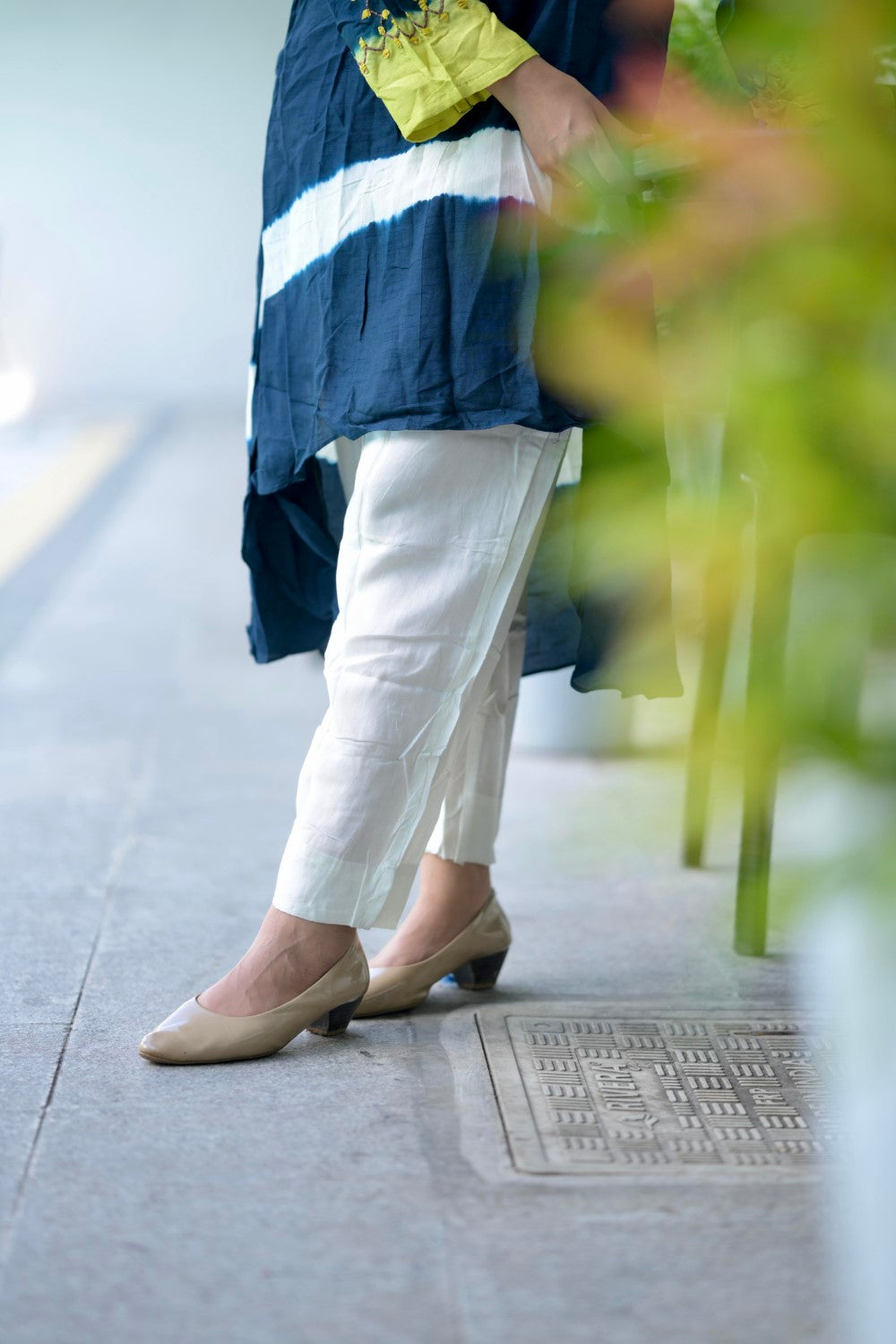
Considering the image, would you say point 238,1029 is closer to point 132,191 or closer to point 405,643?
point 405,643

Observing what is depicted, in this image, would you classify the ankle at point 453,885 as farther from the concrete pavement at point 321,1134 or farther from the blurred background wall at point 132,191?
the blurred background wall at point 132,191

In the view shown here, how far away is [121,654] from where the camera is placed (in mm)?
2914

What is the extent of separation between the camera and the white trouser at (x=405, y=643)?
1.11 metres

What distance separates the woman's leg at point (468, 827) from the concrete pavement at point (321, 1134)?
0.08m

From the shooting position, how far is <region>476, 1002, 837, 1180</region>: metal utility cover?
3.29 feet

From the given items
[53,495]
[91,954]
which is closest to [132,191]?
[53,495]

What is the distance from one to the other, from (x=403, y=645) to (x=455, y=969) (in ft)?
1.20

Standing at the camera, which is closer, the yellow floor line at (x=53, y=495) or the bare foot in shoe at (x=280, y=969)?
the bare foot in shoe at (x=280, y=969)

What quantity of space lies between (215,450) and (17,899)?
6.05 meters

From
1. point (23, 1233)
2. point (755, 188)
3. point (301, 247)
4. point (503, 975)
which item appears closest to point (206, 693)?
point (503, 975)

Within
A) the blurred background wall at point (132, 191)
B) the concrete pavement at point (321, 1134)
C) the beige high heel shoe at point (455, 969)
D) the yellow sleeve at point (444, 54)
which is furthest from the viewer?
the blurred background wall at point (132, 191)

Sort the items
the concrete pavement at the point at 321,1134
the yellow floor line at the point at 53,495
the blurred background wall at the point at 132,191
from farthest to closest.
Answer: the blurred background wall at the point at 132,191 → the yellow floor line at the point at 53,495 → the concrete pavement at the point at 321,1134

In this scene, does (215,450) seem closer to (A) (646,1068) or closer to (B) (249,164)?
(B) (249,164)

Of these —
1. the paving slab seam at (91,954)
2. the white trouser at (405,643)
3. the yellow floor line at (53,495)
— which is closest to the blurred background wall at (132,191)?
the yellow floor line at (53,495)
